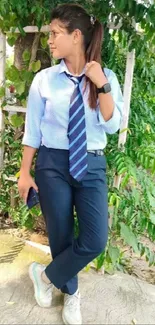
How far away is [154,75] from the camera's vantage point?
2.43m

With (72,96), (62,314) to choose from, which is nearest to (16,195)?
(62,314)

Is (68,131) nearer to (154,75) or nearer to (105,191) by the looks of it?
(105,191)

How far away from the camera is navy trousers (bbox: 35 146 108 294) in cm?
190

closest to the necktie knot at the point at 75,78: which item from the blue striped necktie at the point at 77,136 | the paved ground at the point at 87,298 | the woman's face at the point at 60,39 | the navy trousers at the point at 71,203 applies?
the blue striped necktie at the point at 77,136

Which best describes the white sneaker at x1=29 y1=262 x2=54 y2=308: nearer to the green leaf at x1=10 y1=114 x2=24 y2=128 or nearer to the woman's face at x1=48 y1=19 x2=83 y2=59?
the green leaf at x1=10 y1=114 x2=24 y2=128

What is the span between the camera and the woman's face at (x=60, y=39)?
1.77m

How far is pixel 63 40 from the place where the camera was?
1.77 m

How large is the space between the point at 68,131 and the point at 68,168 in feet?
0.55

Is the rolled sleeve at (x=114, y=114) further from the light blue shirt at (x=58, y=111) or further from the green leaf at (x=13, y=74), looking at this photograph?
the green leaf at (x=13, y=74)

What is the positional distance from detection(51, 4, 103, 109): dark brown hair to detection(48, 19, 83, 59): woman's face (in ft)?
0.06

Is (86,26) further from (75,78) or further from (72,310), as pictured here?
(72,310)

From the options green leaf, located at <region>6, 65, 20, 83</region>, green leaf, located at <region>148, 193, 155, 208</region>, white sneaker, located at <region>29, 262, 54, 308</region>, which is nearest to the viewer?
white sneaker, located at <region>29, 262, 54, 308</region>

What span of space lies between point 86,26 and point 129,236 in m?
1.18

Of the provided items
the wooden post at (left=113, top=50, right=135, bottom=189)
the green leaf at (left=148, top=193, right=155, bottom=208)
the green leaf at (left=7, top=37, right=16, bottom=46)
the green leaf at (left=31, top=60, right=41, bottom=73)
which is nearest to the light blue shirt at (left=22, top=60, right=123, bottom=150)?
the wooden post at (left=113, top=50, right=135, bottom=189)
